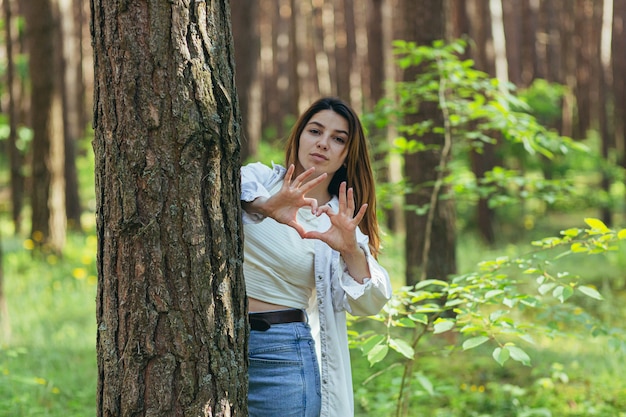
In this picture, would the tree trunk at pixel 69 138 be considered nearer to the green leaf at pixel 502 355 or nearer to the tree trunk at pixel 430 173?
the tree trunk at pixel 430 173

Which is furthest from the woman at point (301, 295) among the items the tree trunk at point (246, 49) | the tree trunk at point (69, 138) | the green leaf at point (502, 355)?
the tree trunk at point (69, 138)

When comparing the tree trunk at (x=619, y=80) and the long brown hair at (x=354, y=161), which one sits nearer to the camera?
the long brown hair at (x=354, y=161)

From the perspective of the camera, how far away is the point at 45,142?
10.9 meters

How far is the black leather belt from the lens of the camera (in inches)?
106

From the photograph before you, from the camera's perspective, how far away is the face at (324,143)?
294 centimetres

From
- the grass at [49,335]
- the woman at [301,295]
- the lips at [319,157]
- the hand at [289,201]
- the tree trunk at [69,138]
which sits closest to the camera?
the hand at [289,201]

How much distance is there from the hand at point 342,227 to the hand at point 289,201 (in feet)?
0.18

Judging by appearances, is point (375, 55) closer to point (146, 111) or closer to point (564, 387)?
point (564, 387)

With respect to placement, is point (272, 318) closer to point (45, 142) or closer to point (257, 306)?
point (257, 306)

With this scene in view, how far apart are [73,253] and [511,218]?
11333 millimetres

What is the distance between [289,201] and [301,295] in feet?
1.55

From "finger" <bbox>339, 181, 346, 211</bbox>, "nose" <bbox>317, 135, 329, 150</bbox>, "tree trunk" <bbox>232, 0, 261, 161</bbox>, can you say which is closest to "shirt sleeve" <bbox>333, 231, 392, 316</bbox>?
"finger" <bbox>339, 181, 346, 211</bbox>

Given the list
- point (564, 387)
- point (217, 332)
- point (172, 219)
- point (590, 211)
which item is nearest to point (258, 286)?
point (217, 332)

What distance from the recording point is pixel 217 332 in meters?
2.32
